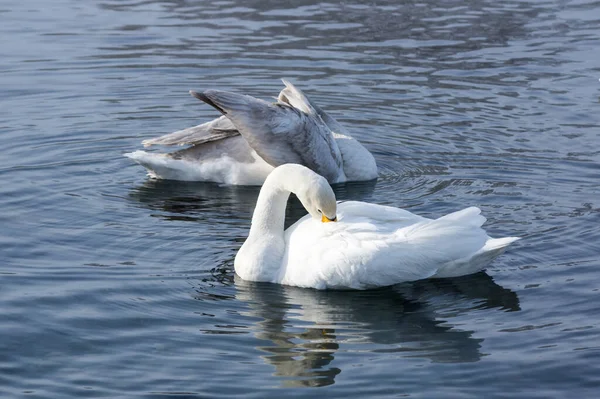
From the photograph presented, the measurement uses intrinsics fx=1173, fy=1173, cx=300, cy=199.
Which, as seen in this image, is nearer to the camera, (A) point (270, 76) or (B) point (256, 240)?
(B) point (256, 240)

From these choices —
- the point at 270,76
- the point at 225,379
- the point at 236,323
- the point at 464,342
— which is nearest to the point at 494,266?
the point at 464,342

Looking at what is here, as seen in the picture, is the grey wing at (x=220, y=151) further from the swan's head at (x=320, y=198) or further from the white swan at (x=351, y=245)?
the swan's head at (x=320, y=198)

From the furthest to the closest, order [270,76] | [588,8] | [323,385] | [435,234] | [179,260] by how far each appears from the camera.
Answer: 1. [588,8]
2. [270,76]
3. [179,260]
4. [435,234]
5. [323,385]

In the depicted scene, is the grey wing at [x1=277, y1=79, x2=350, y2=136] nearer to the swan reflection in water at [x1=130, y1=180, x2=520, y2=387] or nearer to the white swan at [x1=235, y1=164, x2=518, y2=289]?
the swan reflection in water at [x1=130, y1=180, x2=520, y2=387]

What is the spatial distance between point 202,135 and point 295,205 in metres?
1.40

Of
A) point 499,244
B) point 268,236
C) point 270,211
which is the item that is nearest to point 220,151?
point 270,211

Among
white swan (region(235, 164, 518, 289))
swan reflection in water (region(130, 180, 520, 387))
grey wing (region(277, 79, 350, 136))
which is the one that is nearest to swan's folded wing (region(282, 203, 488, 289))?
white swan (region(235, 164, 518, 289))

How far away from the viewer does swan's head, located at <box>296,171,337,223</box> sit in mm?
9008

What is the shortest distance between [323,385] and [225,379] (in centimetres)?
61

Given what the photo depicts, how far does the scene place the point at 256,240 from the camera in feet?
30.4

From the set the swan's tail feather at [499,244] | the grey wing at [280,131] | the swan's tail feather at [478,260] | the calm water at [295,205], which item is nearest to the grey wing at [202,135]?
the calm water at [295,205]

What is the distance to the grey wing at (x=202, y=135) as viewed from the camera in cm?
1238

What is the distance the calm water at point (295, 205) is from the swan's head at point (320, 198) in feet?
2.04

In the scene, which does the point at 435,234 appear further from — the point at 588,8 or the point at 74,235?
the point at 588,8
